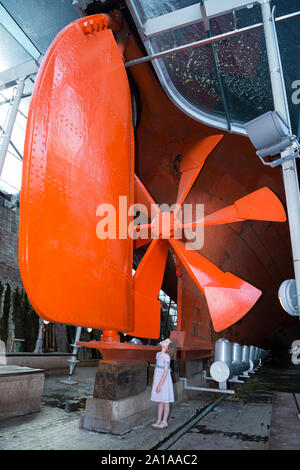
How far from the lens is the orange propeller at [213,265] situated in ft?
14.3

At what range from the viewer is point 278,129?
11.3ft

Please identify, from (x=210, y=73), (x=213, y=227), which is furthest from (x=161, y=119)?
(x=213, y=227)

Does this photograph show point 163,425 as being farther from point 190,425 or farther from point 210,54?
point 210,54

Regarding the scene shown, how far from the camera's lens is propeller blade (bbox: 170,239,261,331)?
4312 millimetres

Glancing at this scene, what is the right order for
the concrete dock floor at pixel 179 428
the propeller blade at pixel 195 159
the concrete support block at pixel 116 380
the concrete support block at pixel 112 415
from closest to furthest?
1. the concrete dock floor at pixel 179 428
2. the concrete support block at pixel 112 415
3. the concrete support block at pixel 116 380
4. the propeller blade at pixel 195 159

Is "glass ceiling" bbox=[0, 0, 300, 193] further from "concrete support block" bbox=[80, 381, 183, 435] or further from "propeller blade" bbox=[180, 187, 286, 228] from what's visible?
"concrete support block" bbox=[80, 381, 183, 435]

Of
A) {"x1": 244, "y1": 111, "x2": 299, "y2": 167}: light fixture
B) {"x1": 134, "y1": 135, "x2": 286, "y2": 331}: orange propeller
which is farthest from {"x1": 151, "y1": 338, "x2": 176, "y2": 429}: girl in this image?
{"x1": 244, "y1": 111, "x2": 299, "y2": 167}: light fixture

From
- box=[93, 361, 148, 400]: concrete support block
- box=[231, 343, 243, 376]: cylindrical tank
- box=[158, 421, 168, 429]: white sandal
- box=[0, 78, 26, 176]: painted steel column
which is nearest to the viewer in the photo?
box=[93, 361, 148, 400]: concrete support block

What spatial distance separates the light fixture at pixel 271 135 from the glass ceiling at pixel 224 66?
2815 millimetres

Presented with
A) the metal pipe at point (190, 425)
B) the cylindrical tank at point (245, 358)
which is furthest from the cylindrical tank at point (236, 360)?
the metal pipe at point (190, 425)

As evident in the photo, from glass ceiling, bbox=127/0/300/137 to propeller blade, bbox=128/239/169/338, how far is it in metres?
3.23

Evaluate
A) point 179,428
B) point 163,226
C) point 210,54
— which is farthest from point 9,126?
point 179,428

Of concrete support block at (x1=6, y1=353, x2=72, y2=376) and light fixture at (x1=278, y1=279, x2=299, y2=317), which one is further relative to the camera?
concrete support block at (x1=6, y1=353, x2=72, y2=376)

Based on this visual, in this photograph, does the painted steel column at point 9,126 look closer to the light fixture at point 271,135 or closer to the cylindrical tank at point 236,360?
the light fixture at point 271,135
